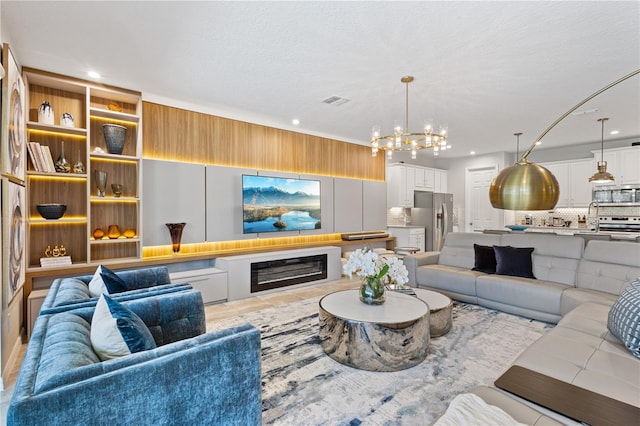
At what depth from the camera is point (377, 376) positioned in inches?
92.4

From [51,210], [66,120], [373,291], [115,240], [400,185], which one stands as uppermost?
[66,120]

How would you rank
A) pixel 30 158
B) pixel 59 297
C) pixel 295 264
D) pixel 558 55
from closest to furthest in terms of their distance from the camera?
1. pixel 59 297
2. pixel 558 55
3. pixel 30 158
4. pixel 295 264

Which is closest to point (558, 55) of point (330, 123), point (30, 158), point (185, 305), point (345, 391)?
point (330, 123)

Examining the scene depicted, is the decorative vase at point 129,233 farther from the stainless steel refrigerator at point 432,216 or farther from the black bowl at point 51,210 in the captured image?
the stainless steel refrigerator at point 432,216

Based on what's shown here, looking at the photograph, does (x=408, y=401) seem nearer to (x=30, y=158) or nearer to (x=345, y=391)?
(x=345, y=391)

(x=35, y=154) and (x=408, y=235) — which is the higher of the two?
(x=35, y=154)

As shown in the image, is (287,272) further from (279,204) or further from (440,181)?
(440,181)

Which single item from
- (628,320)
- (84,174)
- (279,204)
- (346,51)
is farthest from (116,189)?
(628,320)

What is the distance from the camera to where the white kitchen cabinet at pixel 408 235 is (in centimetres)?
697

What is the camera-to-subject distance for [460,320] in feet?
11.2

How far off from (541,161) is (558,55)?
18.0 ft

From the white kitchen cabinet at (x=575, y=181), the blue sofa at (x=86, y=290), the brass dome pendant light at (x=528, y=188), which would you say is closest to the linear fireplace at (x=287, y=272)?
the blue sofa at (x=86, y=290)

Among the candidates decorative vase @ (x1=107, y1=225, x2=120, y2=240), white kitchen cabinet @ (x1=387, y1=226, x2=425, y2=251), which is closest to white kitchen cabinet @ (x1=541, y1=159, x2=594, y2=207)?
white kitchen cabinet @ (x1=387, y1=226, x2=425, y2=251)

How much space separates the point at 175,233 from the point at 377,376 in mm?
3122
